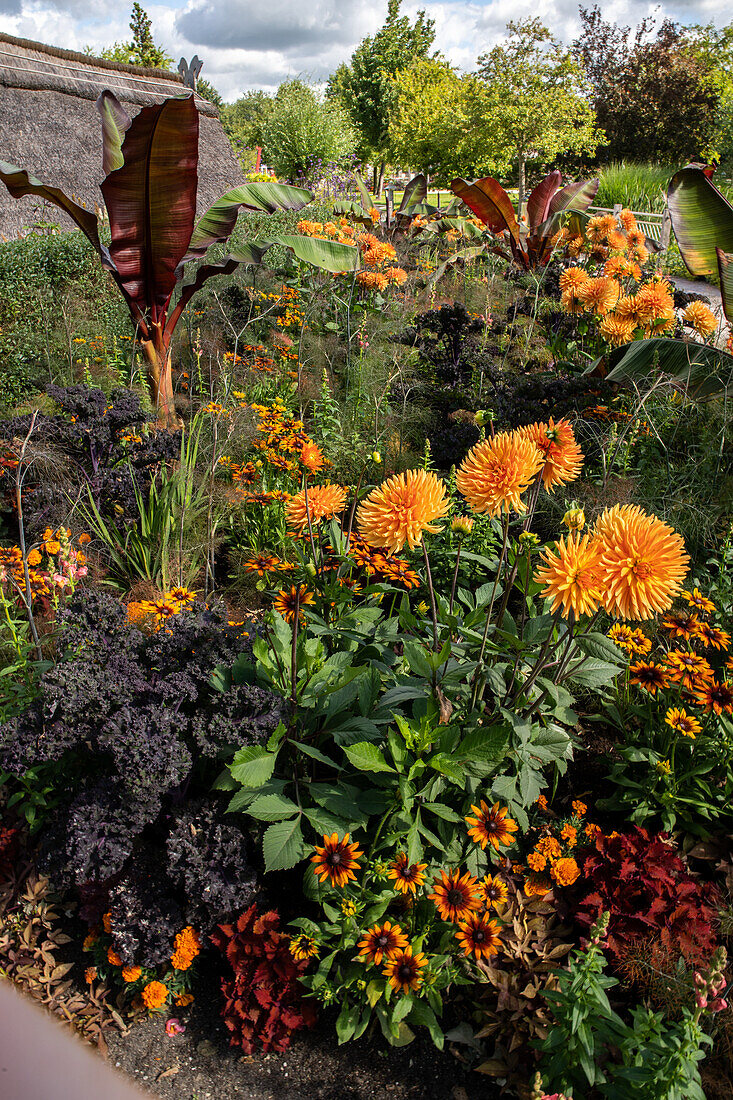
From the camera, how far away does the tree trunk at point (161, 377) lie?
4.92 meters

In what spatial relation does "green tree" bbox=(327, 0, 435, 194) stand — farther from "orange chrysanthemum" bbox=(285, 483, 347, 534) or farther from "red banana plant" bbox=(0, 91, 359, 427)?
"orange chrysanthemum" bbox=(285, 483, 347, 534)

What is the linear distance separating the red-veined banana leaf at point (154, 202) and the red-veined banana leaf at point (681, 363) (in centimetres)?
312

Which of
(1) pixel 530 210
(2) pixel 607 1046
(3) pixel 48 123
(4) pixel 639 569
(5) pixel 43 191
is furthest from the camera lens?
(3) pixel 48 123

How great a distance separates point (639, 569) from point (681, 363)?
2988 millimetres

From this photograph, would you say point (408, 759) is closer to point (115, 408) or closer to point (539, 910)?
point (539, 910)

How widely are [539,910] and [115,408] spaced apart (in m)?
3.15

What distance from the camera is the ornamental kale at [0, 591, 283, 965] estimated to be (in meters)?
1.96

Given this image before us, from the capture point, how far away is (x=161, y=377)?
500cm

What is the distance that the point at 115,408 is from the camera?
12.2 feet

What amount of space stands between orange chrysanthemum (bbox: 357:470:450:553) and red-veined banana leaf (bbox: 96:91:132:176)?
469 centimetres

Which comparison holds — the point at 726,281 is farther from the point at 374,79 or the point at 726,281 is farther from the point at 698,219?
the point at 374,79

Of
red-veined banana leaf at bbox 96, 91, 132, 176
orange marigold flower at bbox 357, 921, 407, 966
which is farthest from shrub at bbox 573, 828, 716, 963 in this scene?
red-veined banana leaf at bbox 96, 91, 132, 176

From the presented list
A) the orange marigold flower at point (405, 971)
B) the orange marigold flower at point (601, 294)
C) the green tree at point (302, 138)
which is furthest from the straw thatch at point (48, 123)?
the orange marigold flower at point (405, 971)

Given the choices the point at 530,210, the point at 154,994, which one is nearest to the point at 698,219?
the point at 530,210
